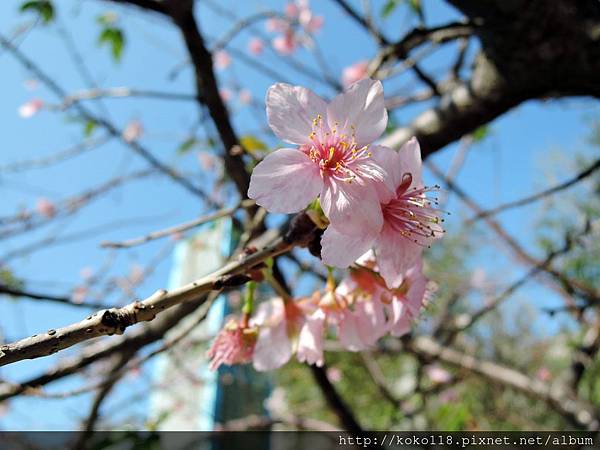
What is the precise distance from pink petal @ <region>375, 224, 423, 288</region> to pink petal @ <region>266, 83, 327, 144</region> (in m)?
0.16

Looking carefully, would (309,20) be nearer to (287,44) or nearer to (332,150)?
(287,44)

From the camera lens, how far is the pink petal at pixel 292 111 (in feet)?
1.79

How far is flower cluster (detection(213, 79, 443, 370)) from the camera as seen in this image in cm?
49

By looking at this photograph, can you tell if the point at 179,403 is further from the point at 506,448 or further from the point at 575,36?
the point at 575,36

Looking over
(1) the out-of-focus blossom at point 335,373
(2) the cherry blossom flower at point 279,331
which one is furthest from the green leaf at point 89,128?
(1) the out-of-focus blossom at point 335,373

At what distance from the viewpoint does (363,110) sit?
21.9 inches

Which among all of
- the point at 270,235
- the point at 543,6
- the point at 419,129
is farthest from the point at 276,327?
the point at 543,6

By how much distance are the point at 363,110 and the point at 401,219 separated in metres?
0.15

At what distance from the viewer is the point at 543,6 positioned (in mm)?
976

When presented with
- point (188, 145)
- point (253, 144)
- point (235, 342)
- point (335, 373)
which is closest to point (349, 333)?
point (235, 342)

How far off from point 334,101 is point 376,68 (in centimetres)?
62

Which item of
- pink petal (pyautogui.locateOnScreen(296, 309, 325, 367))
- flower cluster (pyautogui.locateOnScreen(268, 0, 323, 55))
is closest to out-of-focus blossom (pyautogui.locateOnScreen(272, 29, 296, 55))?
flower cluster (pyautogui.locateOnScreen(268, 0, 323, 55))

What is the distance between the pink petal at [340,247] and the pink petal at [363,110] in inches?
5.3

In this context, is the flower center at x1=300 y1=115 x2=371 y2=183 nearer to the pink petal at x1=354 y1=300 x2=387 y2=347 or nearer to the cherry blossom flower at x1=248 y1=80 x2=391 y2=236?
the cherry blossom flower at x1=248 y1=80 x2=391 y2=236
